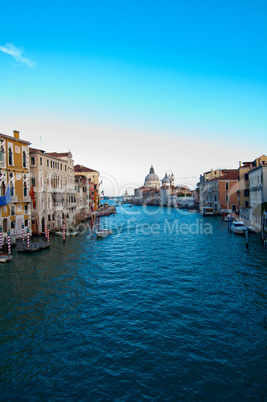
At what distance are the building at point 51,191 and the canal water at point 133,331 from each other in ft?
47.7

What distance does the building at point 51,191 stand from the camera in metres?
35.6

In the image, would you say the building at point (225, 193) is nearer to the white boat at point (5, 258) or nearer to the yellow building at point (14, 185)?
the yellow building at point (14, 185)

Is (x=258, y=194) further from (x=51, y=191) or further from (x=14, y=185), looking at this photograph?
(x=14, y=185)

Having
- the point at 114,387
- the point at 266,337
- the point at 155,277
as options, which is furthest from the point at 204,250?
the point at 114,387

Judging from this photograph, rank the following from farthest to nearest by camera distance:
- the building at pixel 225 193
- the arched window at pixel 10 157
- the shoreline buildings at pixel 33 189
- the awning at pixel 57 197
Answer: the building at pixel 225 193 < the awning at pixel 57 197 < the arched window at pixel 10 157 < the shoreline buildings at pixel 33 189

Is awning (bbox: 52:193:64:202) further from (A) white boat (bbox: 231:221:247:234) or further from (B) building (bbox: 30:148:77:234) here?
(A) white boat (bbox: 231:221:247:234)

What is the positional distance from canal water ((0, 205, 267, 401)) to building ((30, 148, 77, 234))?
1453 cm

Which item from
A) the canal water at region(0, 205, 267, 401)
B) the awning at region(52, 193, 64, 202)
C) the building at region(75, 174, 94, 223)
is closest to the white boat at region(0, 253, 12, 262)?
the canal water at region(0, 205, 267, 401)

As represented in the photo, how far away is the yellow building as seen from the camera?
27.9 metres

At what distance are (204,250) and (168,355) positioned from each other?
63.0 ft

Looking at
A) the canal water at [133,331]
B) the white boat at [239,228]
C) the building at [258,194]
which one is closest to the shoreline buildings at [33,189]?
the canal water at [133,331]

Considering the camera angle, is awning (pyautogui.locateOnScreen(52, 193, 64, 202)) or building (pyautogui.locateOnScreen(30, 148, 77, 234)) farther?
awning (pyautogui.locateOnScreen(52, 193, 64, 202))

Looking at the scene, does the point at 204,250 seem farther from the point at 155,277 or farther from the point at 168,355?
the point at 168,355

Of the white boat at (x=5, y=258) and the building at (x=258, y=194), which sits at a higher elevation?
the building at (x=258, y=194)
